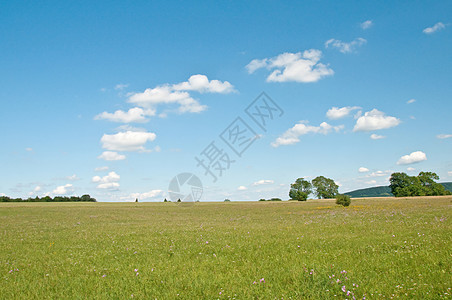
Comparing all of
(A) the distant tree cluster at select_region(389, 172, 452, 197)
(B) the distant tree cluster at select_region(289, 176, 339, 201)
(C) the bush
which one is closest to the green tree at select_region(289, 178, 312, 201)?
(B) the distant tree cluster at select_region(289, 176, 339, 201)

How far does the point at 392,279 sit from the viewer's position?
745 centimetres

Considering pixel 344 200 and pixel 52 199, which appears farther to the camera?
pixel 52 199

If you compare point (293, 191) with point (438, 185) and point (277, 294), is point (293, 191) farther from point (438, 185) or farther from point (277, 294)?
point (277, 294)

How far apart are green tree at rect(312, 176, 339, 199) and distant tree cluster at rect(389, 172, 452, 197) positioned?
23206 mm

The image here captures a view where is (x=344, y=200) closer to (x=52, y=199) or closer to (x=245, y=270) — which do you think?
(x=245, y=270)

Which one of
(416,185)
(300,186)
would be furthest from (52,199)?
→ (416,185)

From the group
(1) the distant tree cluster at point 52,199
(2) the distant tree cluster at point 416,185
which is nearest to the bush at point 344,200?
(2) the distant tree cluster at point 416,185

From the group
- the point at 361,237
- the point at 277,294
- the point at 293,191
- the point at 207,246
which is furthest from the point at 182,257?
the point at 293,191

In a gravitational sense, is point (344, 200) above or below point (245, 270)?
below

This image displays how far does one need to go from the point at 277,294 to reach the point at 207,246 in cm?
634

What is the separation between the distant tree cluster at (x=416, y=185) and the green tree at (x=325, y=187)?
76.1ft

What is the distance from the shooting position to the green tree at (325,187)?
13150 cm

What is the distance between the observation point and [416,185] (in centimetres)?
11194

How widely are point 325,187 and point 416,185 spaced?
35.2 m
